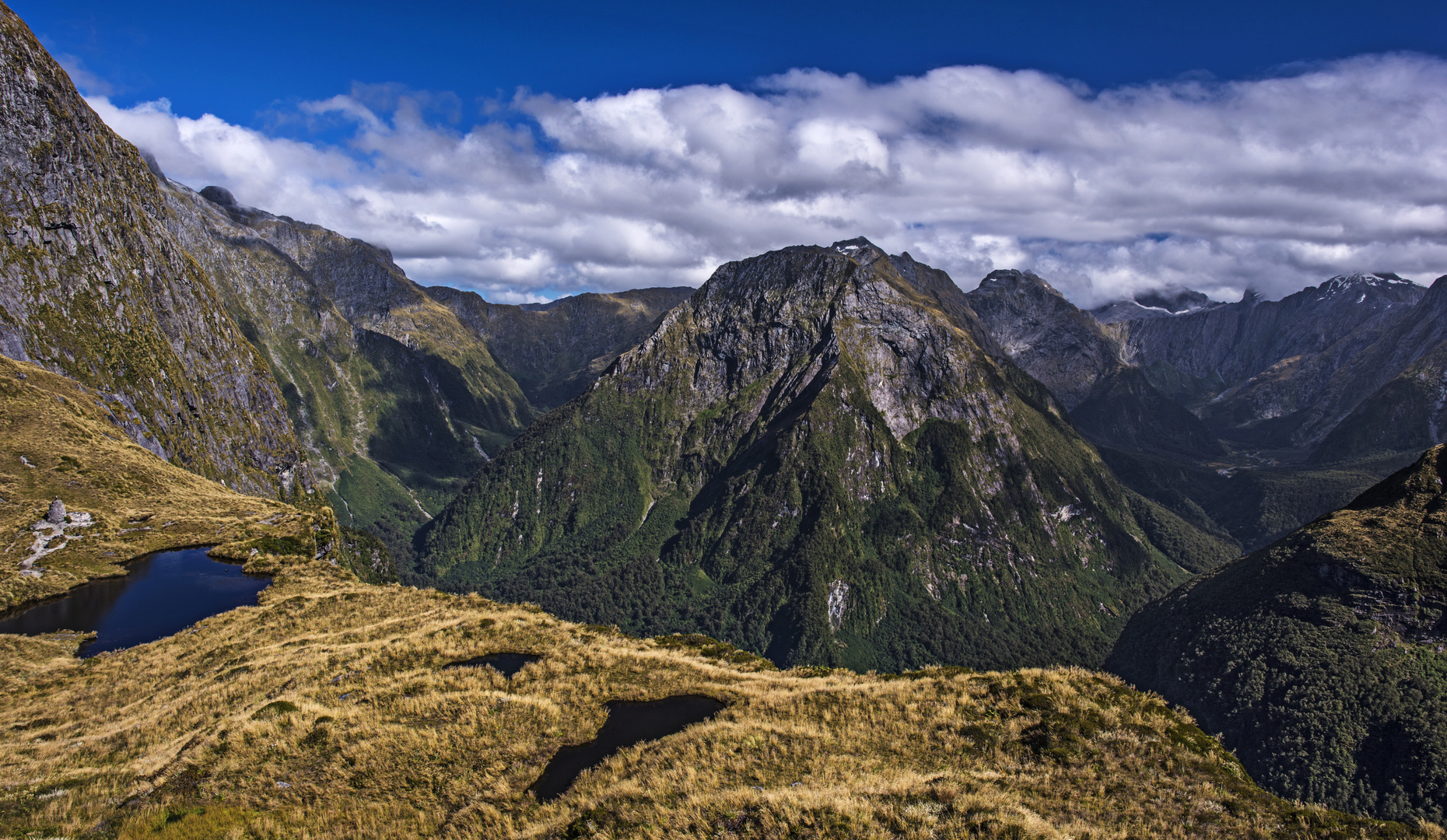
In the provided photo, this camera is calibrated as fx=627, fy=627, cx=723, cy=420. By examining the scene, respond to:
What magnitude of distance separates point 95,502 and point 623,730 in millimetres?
102343

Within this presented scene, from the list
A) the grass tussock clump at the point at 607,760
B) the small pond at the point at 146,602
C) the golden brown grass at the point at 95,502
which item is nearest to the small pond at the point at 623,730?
the grass tussock clump at the point at 607,760

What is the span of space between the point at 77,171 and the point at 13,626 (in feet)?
684

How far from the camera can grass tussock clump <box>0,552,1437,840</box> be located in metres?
23.4

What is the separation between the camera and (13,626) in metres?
59.9

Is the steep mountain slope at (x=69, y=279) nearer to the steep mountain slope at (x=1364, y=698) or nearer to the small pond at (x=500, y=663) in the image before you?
the small pond at (x=500, y=663)

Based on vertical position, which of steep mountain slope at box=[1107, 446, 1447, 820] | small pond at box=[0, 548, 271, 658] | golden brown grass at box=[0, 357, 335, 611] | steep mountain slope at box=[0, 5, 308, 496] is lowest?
steep mountain slope at box=[1107, 446, 1447, 820]

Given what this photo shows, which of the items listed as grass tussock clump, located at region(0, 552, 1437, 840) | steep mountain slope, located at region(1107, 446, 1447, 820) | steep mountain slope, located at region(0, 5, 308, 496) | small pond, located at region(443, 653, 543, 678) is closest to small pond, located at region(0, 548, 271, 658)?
grass tussock clump, located at region(0, 552, 1437, 840)

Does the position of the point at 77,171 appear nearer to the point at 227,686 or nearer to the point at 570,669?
the point at 227,686

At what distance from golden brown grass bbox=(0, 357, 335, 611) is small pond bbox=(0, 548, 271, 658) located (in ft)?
7.45

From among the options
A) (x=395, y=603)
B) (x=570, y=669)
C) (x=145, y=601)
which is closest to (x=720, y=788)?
(x=570, y=669)

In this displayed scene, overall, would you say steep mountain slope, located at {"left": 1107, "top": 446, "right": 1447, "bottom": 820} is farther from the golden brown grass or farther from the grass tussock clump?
the golden brown grass

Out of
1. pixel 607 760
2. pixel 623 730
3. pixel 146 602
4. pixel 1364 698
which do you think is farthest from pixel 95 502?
pixel 1364 698

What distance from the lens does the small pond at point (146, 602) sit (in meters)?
60.4

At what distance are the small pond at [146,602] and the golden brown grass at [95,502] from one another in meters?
2.27
